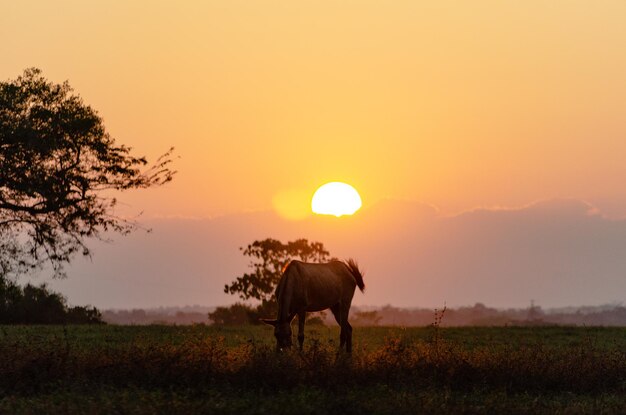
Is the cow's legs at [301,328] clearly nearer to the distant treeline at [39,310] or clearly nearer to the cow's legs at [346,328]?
the cow's legs at [346,328]

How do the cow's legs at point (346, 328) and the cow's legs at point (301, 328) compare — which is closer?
the cow's legs at point (301, 328)

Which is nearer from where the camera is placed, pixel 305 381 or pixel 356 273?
pixel 305 381

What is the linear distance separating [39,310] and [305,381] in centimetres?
3096

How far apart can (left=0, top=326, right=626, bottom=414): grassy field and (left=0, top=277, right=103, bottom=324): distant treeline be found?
24721 millimetres

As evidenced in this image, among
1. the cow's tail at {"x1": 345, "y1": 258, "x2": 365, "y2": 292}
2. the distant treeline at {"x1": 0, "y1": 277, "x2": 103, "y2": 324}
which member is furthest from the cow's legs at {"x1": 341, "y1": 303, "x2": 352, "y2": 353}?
the distant treeline at {"x1": 0, "y1": 277, "x2": 103, "y2": 324}

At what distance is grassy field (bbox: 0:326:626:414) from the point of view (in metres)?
16.2

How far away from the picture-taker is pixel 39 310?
151ft

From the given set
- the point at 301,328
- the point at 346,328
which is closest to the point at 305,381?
the point at 301,328

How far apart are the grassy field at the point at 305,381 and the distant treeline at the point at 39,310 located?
973 inches

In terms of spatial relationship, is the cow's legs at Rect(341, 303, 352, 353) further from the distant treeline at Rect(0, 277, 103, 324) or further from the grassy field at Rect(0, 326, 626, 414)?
the distant treeline at Rect(0, 277, 103, 324)

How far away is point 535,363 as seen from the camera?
20.5 meters

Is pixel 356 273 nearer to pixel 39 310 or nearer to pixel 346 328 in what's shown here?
pixel 346 328

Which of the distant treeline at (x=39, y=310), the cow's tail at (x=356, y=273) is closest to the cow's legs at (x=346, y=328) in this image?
the cow's tail at (x=356, y=273)

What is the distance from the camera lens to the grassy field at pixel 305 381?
16.2m
